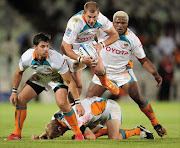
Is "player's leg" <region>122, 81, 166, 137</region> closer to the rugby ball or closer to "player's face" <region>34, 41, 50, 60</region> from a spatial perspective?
the rugby ball

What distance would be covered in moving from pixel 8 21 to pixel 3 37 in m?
0.92

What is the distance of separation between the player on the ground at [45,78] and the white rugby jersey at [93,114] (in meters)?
0.18

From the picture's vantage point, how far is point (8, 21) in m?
19.1

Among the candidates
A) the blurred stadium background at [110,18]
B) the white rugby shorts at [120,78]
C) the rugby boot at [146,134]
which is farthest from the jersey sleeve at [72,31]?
the blurred stadium background at [110,18]

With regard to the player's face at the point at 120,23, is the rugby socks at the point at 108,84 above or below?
below

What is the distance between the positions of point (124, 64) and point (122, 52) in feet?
0.91

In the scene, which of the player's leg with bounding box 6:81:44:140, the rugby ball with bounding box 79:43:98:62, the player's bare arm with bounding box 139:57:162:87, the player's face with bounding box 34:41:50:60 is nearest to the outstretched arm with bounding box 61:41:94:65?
the rugby ball with bounding box 79:43:98:62

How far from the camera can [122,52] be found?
359 inches

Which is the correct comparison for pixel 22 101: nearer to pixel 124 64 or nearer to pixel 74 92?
pixel 74 92

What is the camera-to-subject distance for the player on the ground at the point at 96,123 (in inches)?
296

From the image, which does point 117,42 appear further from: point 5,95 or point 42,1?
point 42,1

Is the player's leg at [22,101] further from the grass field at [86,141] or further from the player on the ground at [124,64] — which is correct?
the player on the ground at [124,64]

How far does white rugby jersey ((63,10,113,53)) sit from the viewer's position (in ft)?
25.7

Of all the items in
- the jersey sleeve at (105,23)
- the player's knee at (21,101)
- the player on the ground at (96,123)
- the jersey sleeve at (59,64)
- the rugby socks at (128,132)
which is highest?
the jersey sleeve at (105,23)
